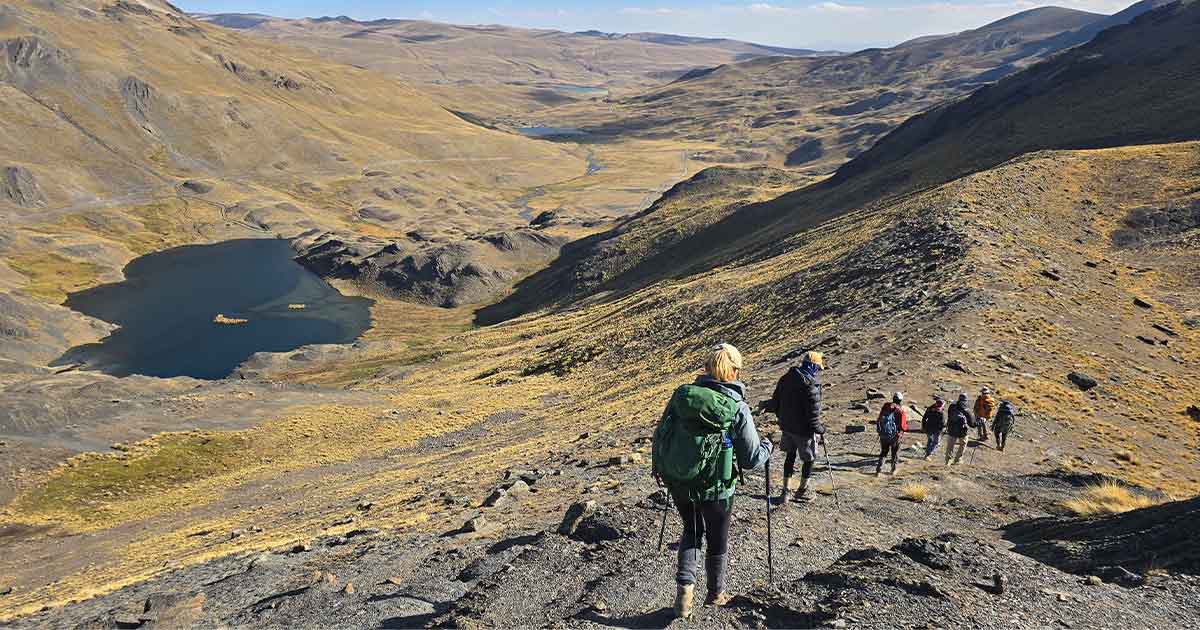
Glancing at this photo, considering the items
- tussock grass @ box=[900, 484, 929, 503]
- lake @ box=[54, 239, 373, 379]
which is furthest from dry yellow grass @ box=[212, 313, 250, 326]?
tussock grass @ box=[900, 484, 929, 503]

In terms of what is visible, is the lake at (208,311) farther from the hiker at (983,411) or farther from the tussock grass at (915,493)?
the tussock grass at (915,493)

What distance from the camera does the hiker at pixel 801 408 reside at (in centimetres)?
1273

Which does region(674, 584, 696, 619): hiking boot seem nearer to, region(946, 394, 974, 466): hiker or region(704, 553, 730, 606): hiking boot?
region(704, 553, 730, 606): hiking boot

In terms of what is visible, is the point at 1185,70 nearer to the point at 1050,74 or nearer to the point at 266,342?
the point at 1050,74

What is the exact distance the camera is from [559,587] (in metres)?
10.7

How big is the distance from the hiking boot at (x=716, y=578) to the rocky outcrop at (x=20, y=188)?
185953 mm

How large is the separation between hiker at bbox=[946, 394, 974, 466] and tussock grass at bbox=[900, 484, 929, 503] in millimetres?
2560

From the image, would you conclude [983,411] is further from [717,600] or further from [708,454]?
[708,454]

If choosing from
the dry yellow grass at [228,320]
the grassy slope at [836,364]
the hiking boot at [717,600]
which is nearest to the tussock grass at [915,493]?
the grassy slope at [836,364]

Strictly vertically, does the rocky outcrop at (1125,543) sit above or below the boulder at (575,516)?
above

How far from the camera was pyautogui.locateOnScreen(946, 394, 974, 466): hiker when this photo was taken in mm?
16891

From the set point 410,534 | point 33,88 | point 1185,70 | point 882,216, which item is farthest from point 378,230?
point 410,534

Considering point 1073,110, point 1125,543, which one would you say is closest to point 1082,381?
point 1125,543

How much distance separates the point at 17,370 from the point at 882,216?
78.3 metres
